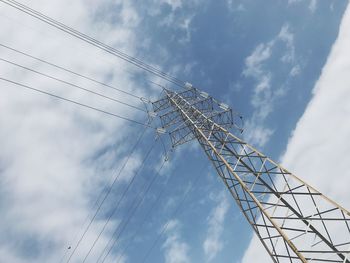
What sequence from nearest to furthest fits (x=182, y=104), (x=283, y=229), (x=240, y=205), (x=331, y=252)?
1. (x=331, y=252)
2. (x=283, y=229)
3. (x=240, y=205)
4. (x=182, y=104)

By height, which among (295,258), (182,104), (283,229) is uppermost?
(182,104)

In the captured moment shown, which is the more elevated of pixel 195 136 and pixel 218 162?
pixel 195 136

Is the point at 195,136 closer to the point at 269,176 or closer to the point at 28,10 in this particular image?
the point at 269,176

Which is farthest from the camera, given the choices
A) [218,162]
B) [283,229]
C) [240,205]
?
[218,162]

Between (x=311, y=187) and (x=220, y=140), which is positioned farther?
(x=220, y=140)

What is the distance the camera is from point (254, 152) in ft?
55.0

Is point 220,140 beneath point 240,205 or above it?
above

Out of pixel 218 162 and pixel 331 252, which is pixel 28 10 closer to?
pixel 218 162

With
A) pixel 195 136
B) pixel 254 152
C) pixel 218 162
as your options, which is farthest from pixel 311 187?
pixel 195 136

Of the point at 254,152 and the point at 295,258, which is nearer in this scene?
the point at 295,258

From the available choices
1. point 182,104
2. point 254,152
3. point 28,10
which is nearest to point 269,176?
point 254,152

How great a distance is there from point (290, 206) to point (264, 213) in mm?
2047

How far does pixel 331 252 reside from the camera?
12.1m

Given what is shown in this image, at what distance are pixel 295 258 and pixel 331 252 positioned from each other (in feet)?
4.09
